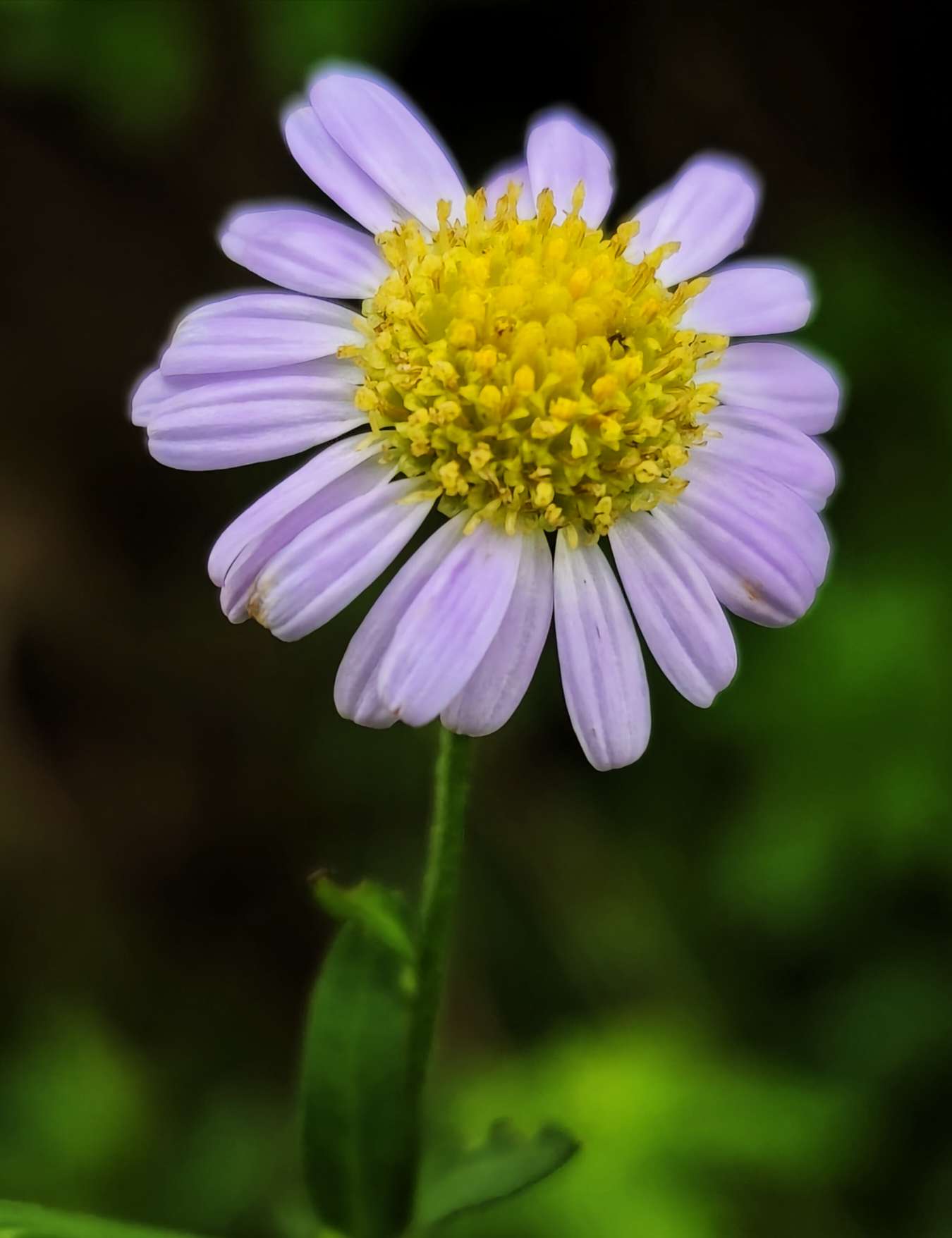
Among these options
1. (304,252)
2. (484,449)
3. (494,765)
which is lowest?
(494,765)

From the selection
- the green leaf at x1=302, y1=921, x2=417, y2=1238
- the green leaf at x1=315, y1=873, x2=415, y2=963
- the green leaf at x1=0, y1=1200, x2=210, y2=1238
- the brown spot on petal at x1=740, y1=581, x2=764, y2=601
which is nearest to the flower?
the brown spot on petal at x1=740, y1=581, x2=764, y2=601

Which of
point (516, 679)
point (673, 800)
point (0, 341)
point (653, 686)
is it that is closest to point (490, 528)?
point (516, 679)

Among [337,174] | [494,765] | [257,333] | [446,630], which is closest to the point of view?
[446,630]

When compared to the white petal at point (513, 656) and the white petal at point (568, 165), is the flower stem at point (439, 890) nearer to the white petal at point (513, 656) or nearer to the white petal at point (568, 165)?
the white petal at point (513, 656)

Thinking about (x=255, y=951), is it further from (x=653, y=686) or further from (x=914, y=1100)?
(x=914, y=1100)

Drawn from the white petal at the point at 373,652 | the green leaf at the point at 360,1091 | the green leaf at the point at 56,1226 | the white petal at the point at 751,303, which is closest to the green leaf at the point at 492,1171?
the green leaf at the point at 360,1091

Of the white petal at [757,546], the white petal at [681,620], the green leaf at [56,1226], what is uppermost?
the white petal at [757,546]

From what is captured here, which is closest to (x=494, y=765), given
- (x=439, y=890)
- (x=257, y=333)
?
(x=439, y=890)

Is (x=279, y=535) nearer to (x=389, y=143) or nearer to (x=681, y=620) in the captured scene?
(x=681, y=620)
